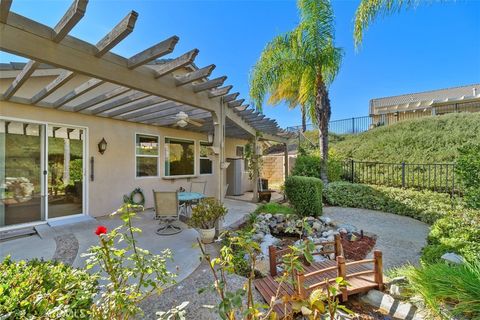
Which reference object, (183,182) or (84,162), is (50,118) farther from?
(183,182)

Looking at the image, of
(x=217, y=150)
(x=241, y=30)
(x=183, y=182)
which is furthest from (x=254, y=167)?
(x=241, y=30)

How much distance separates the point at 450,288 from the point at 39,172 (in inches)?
312

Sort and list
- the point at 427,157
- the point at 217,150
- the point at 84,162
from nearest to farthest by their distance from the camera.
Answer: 1. the point at 217,150
2. the point at 84,162
3. the point at 427,157

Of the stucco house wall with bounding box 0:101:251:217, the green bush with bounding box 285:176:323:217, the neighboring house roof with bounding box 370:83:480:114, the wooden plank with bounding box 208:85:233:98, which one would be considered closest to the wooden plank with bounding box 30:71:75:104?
the stucco house wall with bounding box 0:101:251:217

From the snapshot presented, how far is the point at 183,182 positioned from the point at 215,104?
473 centimetres

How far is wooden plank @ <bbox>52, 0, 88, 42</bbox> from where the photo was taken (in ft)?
7.16

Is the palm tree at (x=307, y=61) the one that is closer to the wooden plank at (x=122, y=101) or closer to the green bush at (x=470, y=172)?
the green bush at (x=470, y=172)

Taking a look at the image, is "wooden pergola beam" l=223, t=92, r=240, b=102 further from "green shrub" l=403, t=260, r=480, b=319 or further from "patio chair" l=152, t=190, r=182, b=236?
"green shrub" l=403, t=260, r=480, b=319

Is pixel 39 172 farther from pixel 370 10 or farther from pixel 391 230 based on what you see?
pixel 370 10

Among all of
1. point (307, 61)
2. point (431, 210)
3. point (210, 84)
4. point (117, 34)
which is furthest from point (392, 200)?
point (117, 34)

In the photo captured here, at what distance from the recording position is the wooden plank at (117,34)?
7.89ft

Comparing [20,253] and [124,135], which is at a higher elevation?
[124,135]

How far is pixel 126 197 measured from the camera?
7.09m

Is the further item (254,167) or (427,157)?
(427,157)
